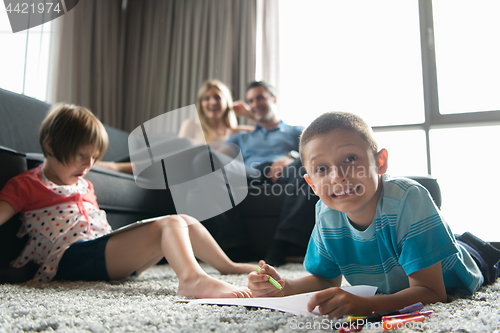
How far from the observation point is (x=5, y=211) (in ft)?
2.59

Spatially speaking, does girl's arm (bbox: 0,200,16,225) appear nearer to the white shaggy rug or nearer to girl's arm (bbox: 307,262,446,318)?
the white shaggy rug

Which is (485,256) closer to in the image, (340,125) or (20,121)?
(340,125)

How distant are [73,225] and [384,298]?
0.76 metres

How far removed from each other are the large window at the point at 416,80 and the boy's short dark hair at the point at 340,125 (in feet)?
5.98

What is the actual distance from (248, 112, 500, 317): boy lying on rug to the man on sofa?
1.76ft

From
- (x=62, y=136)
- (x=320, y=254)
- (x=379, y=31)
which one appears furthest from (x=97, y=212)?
(x=379, y=31)

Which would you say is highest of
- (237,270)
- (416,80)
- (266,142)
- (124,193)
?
(416,80)

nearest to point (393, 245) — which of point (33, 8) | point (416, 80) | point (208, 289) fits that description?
point (208, 289)

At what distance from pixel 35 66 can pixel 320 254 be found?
2.24 metres

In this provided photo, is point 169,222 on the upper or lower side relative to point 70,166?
lower

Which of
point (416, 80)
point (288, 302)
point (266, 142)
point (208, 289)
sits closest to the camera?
point (288, 302)

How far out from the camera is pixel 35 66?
215cm

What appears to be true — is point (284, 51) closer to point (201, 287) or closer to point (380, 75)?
point (380, 75)

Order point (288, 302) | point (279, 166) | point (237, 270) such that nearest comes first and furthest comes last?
point (288, 302)
point (237, 270)
point (279, 166)
